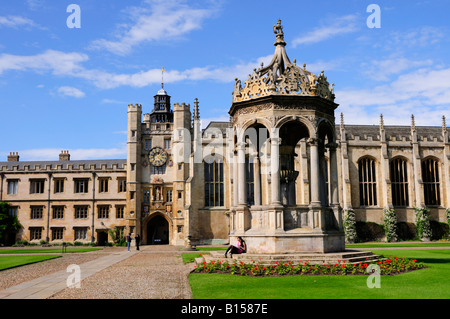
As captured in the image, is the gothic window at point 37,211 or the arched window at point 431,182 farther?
the gothic window at point 37,211

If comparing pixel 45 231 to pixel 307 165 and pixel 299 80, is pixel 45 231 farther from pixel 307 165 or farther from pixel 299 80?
→ pixel 299 80

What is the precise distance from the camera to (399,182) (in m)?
49.1

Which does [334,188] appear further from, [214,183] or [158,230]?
[158,230]

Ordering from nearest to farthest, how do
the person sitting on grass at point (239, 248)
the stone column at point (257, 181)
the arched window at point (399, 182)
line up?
the person sitting on grass at point (239, 248)
the stone column at point (257, 181)
the arched window at point (399, 182)

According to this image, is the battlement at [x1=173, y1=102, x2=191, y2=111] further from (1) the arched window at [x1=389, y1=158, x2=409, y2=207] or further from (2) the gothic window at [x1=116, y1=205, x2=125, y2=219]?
(1) the arched window at [x1=389, y1=158, x2=409, y2=207]

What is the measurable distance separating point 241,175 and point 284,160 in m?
2.14

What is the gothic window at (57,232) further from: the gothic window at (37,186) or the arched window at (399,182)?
the arched window at (399,182)

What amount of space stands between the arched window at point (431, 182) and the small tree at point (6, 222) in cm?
4863

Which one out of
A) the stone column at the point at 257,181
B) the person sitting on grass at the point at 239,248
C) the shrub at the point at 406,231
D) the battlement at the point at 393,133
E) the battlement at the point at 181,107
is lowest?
the shrub at the point at 406,231

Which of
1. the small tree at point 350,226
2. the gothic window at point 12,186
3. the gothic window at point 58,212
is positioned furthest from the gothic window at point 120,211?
the small tree at point 350,226

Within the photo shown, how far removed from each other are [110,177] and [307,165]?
2351 cm

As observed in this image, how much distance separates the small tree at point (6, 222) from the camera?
48.1 meters
